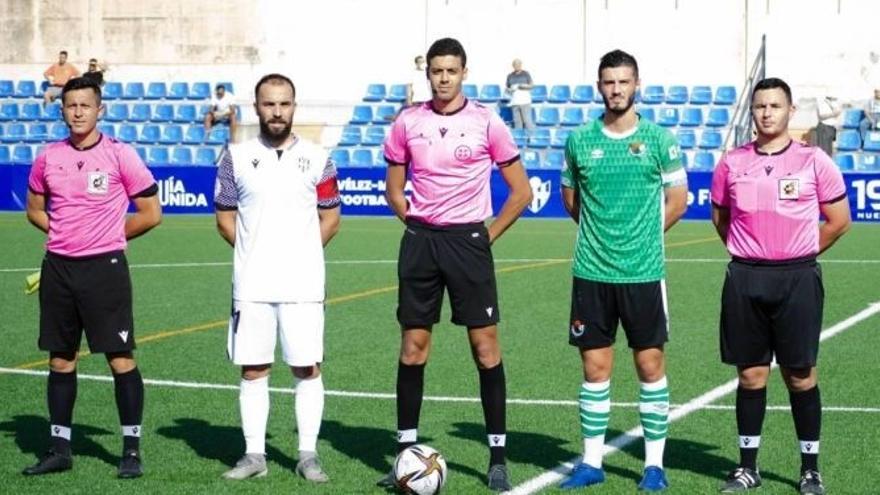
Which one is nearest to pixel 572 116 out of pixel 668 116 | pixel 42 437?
pixel 668 116

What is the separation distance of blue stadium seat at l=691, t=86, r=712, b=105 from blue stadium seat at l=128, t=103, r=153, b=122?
11594mm

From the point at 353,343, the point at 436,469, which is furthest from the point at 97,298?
the point at 353,343

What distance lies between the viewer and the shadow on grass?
8570 mm

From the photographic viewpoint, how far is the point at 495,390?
25.9 feet

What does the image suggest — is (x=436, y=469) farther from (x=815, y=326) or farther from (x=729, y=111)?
(x=729, y=111)

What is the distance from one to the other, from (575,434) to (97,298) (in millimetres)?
2769

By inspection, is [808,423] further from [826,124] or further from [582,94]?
[582,94]

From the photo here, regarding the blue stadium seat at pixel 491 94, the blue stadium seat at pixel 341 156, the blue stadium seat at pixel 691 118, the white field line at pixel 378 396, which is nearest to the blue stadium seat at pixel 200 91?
the blue stadium seat at pixel 341 156

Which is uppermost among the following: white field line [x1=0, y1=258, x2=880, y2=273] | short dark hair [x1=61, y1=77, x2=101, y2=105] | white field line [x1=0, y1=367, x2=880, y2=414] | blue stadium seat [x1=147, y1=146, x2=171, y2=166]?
short dark hair [x1=61, y1=77, x2=101, y2=105]

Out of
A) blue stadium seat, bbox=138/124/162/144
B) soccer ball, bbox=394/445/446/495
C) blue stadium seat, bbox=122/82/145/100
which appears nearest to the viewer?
soccer ball, bbox=394/445/446/495

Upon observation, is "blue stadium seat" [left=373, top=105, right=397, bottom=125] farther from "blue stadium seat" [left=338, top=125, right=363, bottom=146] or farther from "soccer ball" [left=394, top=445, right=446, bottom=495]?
"soccer ball" [left=394, top=445, right=446, bottom=495]

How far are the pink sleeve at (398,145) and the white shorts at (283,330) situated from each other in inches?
31.8

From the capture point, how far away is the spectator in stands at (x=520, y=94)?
32406mm

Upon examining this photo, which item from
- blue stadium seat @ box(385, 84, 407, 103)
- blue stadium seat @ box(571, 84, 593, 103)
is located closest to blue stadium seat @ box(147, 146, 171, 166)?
blue stadium seat @ box(385, 84, 407, 103)
